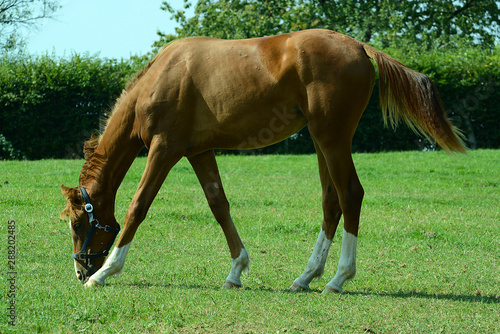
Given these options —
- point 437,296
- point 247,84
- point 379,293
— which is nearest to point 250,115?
point 247,84

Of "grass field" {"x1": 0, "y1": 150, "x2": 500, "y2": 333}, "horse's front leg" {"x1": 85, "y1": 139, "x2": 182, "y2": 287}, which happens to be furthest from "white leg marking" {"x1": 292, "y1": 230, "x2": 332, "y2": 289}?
"horse's front leg" {"x1": 85, "y1": 139, "x2": 182, "y2": 287}

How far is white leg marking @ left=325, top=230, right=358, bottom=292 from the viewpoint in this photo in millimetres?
5109

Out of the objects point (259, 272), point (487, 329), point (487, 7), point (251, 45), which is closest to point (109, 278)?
point (259, 272)

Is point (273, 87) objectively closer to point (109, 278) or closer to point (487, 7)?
point (109, 278)

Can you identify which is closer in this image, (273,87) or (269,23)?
(273,87)

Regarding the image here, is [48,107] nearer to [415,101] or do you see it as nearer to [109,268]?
[109,268]

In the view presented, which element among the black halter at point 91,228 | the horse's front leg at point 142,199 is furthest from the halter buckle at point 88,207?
the horse's front leg at point 142,199

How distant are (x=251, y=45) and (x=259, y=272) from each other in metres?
2.34

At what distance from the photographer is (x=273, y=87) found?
511 cm

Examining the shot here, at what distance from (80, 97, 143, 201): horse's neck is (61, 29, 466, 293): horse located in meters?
0.01

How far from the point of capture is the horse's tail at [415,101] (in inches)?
204

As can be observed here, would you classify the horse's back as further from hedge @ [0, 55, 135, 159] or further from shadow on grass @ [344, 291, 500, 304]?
hedge @ [0, 55, 135, 159]

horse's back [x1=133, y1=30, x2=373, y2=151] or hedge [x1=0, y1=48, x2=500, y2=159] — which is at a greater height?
horse's back [x1=133, y1=30, x2=373, y2=151]

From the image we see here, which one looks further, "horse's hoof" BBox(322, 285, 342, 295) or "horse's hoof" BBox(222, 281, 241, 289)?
"horse's hoof" BBox(222, 281, 241, 289)
